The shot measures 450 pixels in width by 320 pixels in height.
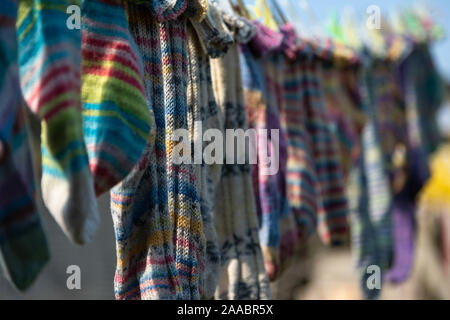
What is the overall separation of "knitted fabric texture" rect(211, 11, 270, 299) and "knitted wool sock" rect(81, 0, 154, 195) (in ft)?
1.21

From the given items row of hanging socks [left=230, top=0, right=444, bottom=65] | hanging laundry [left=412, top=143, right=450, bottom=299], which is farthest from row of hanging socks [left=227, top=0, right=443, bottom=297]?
hanging laundry [left=412, top=143, right=450, bottom=299]

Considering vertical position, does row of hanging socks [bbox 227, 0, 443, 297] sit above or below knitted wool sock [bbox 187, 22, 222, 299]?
above

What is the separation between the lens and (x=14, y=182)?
729 mm

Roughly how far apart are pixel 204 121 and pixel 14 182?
1.57 ft

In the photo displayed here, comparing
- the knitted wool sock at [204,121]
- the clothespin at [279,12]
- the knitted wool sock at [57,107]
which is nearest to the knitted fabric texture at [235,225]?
the knitted wool sock at [204,121]

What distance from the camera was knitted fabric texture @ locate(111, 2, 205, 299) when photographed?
0.96 meters

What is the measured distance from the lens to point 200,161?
3.66 ft

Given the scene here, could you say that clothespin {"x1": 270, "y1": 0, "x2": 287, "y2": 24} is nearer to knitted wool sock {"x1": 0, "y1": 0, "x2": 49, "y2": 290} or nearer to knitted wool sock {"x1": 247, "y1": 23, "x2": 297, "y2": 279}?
knitted wool sock {"x1": 247, "y1": 23, "x2": 297, "y2": 279}

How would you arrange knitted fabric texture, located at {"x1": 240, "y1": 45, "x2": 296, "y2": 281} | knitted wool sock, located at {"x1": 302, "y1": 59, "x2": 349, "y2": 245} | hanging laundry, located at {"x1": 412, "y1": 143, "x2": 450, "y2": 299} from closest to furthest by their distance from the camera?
knitted fabric texture, located at {"x1": 240, "y1": 45, "x2": 296, "y2": 281} → knitted wool sock, located at {"x1": 302, "y1": 59, "x2": 349, "y2": 245} → hanging laundry, located at {"x1": 412, "y1": 143, "x2": 450, "y2": 299}

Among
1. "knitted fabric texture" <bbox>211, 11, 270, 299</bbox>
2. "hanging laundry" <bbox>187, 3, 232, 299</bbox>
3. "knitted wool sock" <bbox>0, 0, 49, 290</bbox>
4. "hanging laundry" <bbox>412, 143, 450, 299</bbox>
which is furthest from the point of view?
"hanging laundry" <bbox>412, 143, 450, 299</bbox>

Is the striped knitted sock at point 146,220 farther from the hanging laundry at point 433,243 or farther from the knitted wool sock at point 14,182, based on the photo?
the hanging laundry at point 433,243

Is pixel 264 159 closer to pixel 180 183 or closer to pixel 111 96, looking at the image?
pixel 180 183
